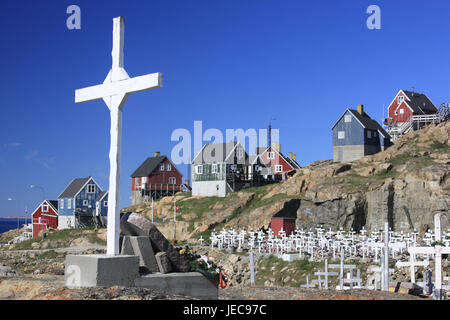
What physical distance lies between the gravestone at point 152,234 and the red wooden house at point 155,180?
204ft

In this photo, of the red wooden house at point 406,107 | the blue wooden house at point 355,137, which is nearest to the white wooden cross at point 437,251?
the blue wooden house at point 355,137

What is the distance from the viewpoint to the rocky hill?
44188mm

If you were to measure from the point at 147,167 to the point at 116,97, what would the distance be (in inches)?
2581

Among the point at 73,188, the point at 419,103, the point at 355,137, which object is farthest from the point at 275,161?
the point at 73,188

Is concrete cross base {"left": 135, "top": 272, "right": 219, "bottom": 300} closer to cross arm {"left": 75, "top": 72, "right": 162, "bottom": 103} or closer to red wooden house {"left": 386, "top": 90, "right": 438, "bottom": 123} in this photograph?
cross arm {"left": 75, "top": 72, "right": 162, "bottom": 103}

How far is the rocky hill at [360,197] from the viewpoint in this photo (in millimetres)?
44188

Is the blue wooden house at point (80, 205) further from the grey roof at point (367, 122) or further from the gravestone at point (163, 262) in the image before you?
the gravestone at point (163, 262)

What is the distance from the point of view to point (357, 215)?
4556cm

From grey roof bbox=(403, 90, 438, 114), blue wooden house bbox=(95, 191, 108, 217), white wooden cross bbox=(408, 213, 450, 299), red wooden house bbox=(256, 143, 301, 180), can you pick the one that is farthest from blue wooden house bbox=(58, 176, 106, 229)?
white wooden cross bbox=(408, 213, 450, 299)

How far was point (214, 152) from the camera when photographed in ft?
220

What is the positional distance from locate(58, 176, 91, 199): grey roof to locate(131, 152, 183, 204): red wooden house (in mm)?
8554
